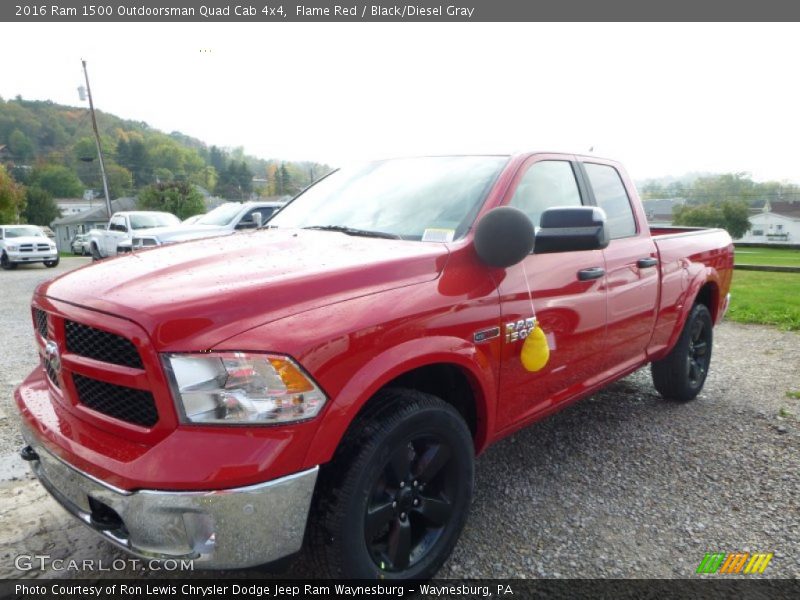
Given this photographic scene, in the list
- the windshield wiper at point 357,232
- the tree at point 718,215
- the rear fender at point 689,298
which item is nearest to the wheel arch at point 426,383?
the windshield wiper at point 357,232

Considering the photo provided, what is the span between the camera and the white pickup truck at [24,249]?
60.6ft

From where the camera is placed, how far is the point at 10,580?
91.4 inches

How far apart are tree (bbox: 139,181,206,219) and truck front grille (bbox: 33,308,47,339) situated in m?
53.4

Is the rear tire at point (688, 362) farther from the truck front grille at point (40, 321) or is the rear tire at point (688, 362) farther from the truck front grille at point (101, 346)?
the truck front grille at point (40, 321)

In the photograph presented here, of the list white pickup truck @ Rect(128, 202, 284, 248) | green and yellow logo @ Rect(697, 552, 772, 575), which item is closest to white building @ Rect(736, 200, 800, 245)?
white pickup truck @ Rect(128, 202, 284, 248)

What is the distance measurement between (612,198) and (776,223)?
9164 centimetres

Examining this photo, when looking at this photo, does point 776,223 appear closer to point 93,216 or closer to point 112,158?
point 112,158

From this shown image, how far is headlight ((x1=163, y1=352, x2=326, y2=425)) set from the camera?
1.71 m

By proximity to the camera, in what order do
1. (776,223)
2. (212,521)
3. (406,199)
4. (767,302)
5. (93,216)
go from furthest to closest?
(776,223)
(93,216)
(767,302)
(406,199)
(212,521)

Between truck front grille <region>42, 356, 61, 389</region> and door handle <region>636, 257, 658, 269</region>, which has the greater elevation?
door handle <region>636, 257, 658, 269</region>

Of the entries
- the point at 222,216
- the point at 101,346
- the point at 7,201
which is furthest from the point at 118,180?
the point at 101,346

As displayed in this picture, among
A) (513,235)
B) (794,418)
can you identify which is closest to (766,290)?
(794,418)

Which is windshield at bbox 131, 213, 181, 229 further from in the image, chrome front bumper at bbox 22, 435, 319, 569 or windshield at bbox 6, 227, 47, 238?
chrome front bumper at bbox 22, 435, 319, 569

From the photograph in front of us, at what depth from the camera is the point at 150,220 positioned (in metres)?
16.2
